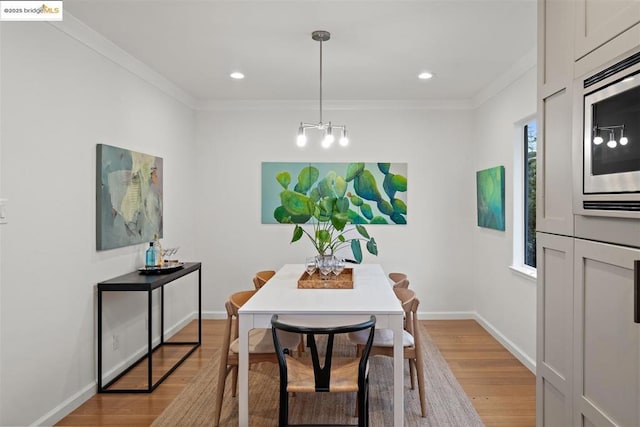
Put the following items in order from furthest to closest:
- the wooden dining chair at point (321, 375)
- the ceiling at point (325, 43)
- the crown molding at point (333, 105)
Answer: the crown molding at point (333, 105)
the ceiling at point (325, 43)
the wooden dining chair at point (321, 375)

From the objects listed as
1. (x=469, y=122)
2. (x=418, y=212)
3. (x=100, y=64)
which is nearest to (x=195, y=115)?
(x=100, y=64)

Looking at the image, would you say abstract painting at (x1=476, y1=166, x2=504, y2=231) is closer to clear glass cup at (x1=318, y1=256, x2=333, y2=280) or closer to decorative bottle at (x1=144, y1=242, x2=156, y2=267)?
clear glass cup at (x1=318, y1=256, x2=333, y2=280)

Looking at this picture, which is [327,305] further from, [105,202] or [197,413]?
[105,202]

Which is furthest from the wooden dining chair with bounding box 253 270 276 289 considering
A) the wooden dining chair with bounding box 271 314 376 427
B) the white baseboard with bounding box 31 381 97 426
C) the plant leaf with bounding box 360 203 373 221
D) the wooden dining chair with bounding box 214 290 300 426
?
the plant leaf with bounding box 360 203 373 221

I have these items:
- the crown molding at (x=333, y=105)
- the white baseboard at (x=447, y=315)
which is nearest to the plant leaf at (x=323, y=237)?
the crown molding at (x=333, y=105)

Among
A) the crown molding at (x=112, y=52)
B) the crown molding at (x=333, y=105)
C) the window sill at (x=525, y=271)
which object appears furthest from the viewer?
the crown molding at (x=333, y=105)

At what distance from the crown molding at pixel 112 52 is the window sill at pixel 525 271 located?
12.5 feet

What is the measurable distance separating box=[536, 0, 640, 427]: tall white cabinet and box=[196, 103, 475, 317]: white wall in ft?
10.6

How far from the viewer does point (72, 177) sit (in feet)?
9.16

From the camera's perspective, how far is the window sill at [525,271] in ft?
11.4

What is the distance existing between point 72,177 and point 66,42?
89cm

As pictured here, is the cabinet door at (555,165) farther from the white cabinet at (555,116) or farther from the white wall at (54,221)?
the white wall at (54,221)

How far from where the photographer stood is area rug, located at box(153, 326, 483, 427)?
105 inches

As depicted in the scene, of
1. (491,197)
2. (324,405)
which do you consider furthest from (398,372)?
(491,197)
